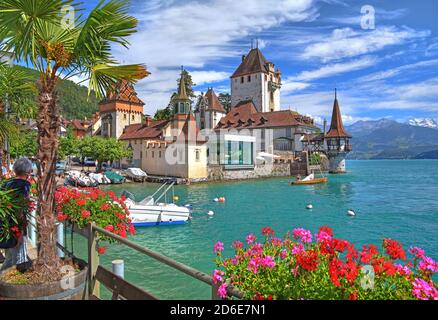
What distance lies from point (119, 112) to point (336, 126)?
44.2 metres

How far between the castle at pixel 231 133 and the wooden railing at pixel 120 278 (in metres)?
41.6

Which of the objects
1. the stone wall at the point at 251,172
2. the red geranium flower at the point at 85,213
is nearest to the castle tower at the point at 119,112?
the stone wall at the point at 251,172

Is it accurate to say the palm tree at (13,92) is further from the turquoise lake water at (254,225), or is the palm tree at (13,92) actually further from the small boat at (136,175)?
the small boat at (136,175)

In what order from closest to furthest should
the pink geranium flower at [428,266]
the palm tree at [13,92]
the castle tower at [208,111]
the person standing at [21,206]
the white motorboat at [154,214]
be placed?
the pink geranium flower at [428,266] < the person standing at [21,206] < the palm tree at [13,92] < the white motorboat at [154,214] < the castle tower at [208,111]

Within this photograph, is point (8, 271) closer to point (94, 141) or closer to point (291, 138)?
point (94, 141)

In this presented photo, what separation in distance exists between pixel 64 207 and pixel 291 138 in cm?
6525

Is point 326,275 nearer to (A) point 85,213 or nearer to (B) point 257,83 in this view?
(A) point 85,213

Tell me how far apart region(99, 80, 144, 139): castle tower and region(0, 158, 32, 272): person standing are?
192ft

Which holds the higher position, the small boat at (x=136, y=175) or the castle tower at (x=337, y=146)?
the castle tower at (x=337, y=146)

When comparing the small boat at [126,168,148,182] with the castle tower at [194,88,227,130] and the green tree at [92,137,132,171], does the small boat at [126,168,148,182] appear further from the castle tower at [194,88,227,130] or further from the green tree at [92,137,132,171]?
the castle tower at [194,88,227,130]

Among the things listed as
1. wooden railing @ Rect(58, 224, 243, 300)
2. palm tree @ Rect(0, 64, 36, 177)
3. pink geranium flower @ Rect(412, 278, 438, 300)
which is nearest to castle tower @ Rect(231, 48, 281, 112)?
palm tree @ Rect(0, 64, 36, 177)

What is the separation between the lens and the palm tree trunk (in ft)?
13.2

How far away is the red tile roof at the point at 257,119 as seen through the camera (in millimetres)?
69438

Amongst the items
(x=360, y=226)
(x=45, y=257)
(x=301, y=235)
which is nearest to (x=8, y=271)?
(x=45, y=257)
